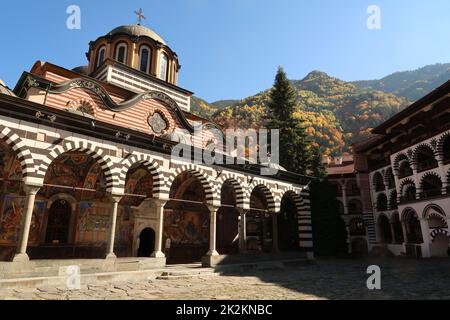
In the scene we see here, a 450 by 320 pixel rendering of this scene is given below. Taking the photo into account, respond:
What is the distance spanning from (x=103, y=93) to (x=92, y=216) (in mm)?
6415

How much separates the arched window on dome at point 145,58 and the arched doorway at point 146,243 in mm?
10972

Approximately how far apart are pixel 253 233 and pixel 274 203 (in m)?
18.7

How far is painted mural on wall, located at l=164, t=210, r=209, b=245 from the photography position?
17.7 m

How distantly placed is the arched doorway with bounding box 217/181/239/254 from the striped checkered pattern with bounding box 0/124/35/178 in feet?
40.1

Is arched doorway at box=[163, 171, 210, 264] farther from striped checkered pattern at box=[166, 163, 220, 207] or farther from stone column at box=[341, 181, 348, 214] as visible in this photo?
stone column at box=[341, 181, 348, 214]

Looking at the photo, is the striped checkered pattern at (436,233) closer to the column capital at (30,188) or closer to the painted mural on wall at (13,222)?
the column capital at (30,188)

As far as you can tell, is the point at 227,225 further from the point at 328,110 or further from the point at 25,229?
the point at 328,110

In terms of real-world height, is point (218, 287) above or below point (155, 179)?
below

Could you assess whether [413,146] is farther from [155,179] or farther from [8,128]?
[8,128]

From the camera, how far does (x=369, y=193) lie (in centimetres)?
3105

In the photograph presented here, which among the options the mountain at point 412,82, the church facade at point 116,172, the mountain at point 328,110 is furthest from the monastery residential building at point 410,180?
the mountain at point 412,82

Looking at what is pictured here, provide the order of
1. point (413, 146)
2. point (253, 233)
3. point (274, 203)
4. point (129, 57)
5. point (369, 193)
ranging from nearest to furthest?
point (274, 203)
point (129, 57)
point (413, 146)
point (369, 193)
point (253, 233)

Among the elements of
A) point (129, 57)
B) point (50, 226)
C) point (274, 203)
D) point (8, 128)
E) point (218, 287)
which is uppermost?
point (129, 57)
